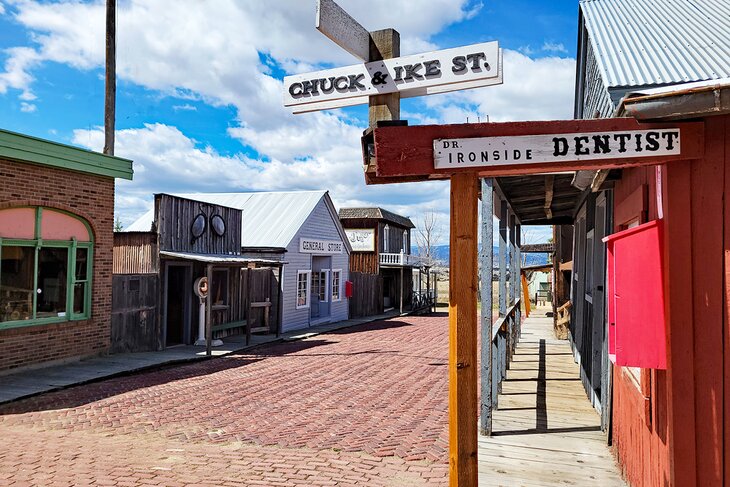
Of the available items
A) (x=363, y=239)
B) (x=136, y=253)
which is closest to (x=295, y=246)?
(x=136, y=253)

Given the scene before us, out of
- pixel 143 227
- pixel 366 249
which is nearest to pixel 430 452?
pixel 143 227

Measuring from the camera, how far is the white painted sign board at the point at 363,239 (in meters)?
34.2

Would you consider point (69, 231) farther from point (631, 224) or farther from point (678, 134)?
point (678, 134)

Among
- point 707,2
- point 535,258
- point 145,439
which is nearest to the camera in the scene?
point 145,439

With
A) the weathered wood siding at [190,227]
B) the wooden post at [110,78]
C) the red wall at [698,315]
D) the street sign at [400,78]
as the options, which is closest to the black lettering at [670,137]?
the red wall at [698,315]

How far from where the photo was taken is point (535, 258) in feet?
397

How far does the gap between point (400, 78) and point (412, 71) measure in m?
0.10

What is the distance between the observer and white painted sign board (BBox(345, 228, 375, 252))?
112 ft

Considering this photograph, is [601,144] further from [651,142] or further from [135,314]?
[135,314]

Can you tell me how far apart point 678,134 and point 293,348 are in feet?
47.6

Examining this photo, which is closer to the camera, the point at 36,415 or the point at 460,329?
the point at 460,329

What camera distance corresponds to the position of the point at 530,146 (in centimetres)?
361

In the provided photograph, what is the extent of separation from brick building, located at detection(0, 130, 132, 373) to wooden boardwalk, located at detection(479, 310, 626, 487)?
912 centimetres

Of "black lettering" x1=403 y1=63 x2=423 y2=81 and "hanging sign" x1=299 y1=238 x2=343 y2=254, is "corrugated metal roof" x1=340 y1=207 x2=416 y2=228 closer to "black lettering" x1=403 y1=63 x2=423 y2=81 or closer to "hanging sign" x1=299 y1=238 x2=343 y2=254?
"hanging sign" x1=299 y1=238 x2=343 y2=254
